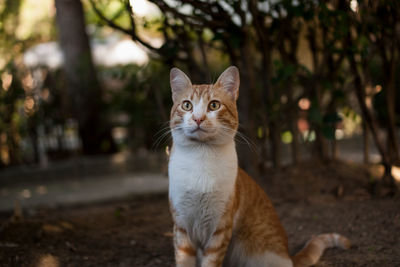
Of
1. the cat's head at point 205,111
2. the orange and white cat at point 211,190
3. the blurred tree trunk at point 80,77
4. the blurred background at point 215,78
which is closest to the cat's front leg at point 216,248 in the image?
the orange and white cat at point 211,190

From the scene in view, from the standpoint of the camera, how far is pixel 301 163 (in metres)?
4.41

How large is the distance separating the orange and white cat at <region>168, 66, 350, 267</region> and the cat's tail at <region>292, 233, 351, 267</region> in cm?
20

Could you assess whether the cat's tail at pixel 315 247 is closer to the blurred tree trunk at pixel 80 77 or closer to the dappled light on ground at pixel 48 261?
the dappled light on ground at pixel 48 261

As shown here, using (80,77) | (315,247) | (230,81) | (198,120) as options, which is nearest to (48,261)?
(198,120)

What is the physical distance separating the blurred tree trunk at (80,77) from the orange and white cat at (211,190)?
4439mm

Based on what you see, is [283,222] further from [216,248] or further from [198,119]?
[198,119]

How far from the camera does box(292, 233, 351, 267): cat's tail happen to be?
8.40 ft

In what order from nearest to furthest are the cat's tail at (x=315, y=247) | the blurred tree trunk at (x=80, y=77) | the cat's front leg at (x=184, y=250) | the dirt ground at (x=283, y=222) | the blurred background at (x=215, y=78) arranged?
the cat's front leg at (x=184, y=250)
the cat's tail at (x=315, y=247)
the dirt ground at (x=283, y=222)
the blurred background at (x=215, y=78)
the blurred tree trunk at (x=80, y=77)

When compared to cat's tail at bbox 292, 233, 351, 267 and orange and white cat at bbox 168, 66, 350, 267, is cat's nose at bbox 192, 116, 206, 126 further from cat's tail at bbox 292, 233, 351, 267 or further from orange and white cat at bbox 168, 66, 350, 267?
cat's tail at bbox 292, 233, 351, 267

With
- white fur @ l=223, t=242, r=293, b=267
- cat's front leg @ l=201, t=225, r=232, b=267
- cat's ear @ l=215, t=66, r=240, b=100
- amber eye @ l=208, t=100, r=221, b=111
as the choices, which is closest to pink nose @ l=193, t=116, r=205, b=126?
amber eye @ l=208, t=100, r=221, b=111

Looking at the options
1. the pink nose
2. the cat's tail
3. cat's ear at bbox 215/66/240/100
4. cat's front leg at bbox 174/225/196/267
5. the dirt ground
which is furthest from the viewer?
the dirt ground

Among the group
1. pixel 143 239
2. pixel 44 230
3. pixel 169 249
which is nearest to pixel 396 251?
pixel 169 249

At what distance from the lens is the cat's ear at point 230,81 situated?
2322 mm

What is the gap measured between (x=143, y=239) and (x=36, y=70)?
160 inches
